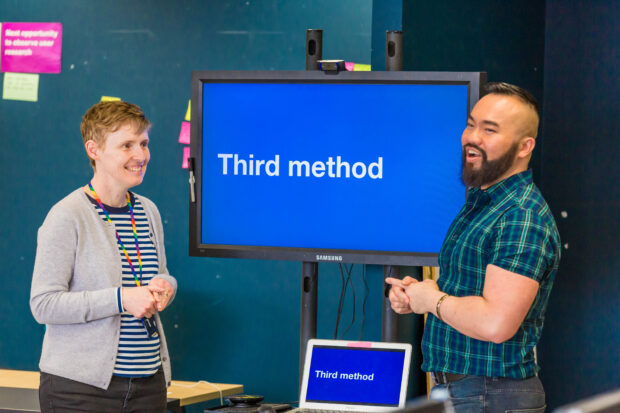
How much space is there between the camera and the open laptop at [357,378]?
2.27 meters

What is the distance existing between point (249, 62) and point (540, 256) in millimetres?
1964

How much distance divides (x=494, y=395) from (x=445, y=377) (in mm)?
121

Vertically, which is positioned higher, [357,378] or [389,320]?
[389,320]

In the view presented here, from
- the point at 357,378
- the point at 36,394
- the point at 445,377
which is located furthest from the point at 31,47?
the point at 445,377

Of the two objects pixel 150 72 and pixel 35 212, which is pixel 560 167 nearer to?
pixel 150 72

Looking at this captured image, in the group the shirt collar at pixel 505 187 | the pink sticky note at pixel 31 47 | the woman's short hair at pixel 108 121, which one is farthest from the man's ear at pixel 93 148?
the pink sticky note at pixel 31 47

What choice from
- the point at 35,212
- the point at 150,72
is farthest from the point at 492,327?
the point at 35,212

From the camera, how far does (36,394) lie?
336cm

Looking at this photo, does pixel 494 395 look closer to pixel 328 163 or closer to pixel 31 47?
pixel 328 163

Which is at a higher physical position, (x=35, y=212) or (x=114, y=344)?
(x=35, y=212)

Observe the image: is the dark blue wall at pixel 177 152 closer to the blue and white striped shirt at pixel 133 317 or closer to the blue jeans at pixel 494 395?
the blue and white striped shirt at pixel 133 317

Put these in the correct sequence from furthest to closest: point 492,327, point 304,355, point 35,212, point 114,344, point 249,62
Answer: point 35,212, point 249,62, point 304,355, point 114,344, point 492,327

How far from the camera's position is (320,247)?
8.46ft

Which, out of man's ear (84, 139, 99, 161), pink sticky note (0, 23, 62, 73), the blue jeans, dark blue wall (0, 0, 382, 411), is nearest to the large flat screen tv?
man's ear (84, 139, 99, 161)
